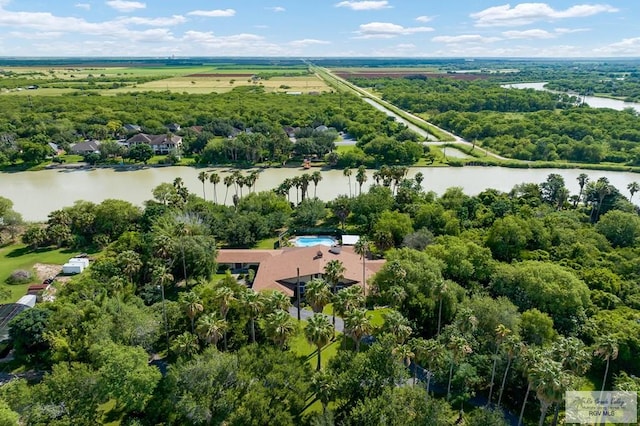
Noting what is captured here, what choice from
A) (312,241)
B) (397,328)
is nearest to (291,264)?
(312,241)

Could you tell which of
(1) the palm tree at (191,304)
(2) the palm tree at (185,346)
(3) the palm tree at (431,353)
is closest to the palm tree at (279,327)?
(1) the palm tree at (191,304)

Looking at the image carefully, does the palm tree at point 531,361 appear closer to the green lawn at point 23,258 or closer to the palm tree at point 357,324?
the palm tree at point 357,324

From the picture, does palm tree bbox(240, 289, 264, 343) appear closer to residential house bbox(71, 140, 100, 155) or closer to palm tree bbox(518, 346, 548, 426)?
palm tree bbox(518, 346, 548, 426)

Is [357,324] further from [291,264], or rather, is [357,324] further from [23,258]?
[23,258]

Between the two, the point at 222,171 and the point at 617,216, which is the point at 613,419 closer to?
the point at 617,216

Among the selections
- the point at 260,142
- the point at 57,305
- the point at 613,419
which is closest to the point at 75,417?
the point at 57,305

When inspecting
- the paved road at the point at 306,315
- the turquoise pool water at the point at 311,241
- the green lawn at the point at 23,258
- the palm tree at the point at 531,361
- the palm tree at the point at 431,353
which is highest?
the palm tree at the point at 531,361

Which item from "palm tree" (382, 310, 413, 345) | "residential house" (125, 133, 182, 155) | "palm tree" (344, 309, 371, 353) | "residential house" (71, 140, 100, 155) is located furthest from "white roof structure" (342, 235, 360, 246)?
"residential house" (71, 140, 100, 155)
